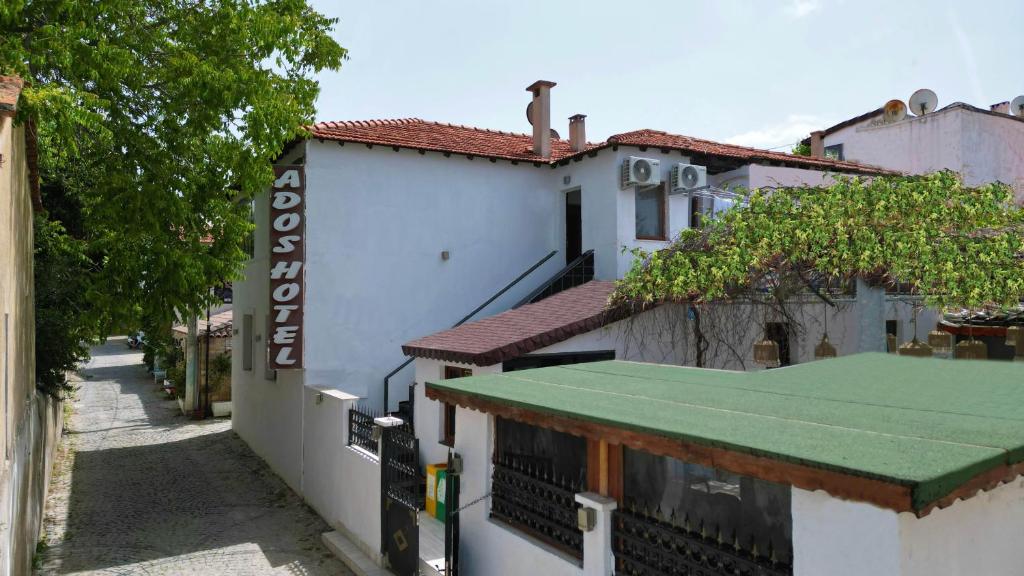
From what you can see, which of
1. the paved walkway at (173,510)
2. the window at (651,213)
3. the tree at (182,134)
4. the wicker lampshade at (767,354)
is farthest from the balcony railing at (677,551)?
the window at (651,213)

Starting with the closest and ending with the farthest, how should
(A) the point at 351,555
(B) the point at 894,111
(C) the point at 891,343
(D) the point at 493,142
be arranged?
(A) the point at 351,555, (C) the point at 891,343, (D) the point at 493,142, (B) the point at 894,111

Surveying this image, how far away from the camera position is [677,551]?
5047 mm

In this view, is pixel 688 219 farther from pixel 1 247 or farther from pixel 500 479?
pixel 1 247

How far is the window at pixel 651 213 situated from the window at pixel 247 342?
10458mm

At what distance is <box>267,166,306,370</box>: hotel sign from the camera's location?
42.6ft

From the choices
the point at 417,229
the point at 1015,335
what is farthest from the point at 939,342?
the point at 417,229

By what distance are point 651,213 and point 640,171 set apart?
1.50 m

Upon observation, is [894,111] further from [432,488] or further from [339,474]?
[339,474]

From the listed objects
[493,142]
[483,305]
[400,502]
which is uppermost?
[493,142]

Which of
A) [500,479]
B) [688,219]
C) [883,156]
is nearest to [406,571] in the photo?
[500,479]

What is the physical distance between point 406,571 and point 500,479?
2718 mm

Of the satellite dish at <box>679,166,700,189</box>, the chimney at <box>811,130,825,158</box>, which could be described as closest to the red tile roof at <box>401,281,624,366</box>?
the satellite dish at <box>679,166,700,189</box>

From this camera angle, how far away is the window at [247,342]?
18.4 metres

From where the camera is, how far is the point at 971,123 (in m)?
22.1
